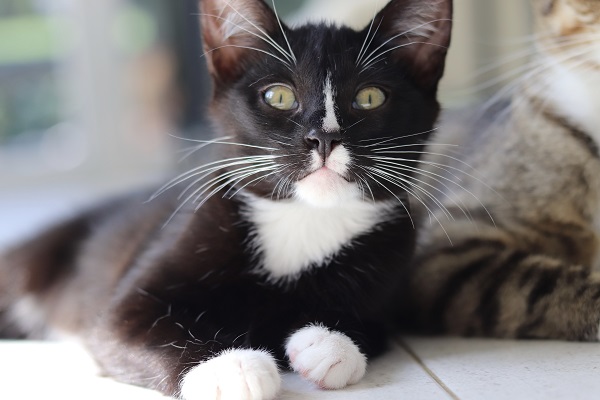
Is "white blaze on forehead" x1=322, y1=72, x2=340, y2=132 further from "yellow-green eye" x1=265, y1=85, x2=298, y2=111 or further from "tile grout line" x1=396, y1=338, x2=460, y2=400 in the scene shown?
"tile grout line" x1=396, y1=338, x2=460, y2=400

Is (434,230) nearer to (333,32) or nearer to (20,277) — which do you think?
(333,32)

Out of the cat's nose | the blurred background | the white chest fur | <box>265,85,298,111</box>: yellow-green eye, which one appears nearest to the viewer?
the cat's nose

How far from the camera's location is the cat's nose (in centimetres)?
135

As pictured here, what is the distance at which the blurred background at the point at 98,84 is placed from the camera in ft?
14.9

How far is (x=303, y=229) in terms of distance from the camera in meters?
1.58

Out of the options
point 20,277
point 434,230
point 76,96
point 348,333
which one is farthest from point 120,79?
point 348,333

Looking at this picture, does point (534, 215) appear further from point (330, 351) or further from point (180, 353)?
point (180, 353)

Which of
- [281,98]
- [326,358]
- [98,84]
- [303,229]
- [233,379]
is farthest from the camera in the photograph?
[98,84]

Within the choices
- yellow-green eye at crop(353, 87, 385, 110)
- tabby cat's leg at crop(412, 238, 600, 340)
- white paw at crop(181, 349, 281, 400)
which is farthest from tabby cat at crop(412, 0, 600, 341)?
white paw at crop(181, 349, 281, 400)

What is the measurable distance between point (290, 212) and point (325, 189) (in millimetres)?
196

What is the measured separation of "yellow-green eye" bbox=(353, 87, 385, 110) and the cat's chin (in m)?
0.16

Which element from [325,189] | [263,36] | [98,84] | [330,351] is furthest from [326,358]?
[98,84]

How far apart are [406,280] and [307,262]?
305mm

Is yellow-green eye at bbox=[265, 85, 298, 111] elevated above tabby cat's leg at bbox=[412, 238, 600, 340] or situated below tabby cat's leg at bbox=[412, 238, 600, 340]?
above
